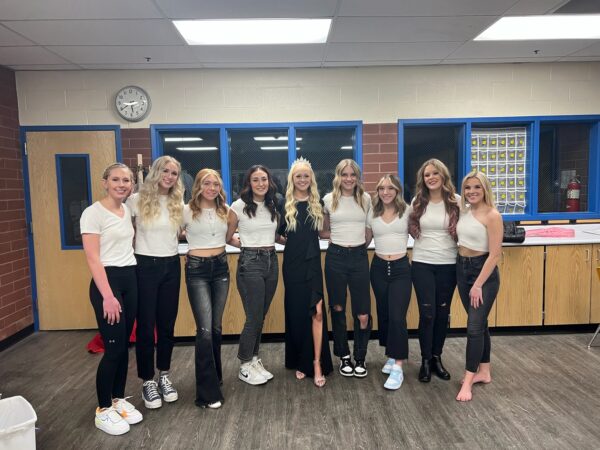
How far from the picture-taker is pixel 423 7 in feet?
9.48

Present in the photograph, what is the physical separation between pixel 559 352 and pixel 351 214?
7.33ft

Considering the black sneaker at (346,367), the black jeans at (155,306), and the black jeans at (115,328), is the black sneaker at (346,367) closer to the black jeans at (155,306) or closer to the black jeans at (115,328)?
the black jeans at (155,306)

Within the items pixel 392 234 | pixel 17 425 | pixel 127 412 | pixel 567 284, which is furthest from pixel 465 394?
pixel 17 425

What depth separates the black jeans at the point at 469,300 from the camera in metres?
2.76

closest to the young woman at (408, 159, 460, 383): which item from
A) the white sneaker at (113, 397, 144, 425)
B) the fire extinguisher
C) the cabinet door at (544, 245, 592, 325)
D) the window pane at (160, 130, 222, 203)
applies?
the cabinet door at (544, 245, 592, 325)

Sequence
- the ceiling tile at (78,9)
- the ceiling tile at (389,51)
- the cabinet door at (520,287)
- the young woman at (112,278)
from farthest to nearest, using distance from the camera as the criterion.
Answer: the cabinet door at (520,287)
the ceiling tile at (389,51)
the ceiling tile at (78,9)
the young woman at (112,278)

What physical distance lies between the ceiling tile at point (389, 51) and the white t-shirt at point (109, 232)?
2.34 metres

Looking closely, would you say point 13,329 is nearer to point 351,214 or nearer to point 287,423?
point 287,423

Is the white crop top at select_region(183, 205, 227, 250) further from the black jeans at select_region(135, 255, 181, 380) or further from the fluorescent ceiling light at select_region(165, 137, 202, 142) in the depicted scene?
the fluorescent ceiling light at select_region(165, 137, 202, 142)

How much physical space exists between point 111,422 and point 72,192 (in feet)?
8.78

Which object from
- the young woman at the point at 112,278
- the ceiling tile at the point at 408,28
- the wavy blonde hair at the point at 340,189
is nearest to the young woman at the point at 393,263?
the wavy blonde hair at the point at 340,189

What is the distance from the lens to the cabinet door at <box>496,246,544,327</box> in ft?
12.6

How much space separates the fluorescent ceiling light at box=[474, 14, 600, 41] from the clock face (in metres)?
3.15

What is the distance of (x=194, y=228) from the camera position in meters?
2.72
